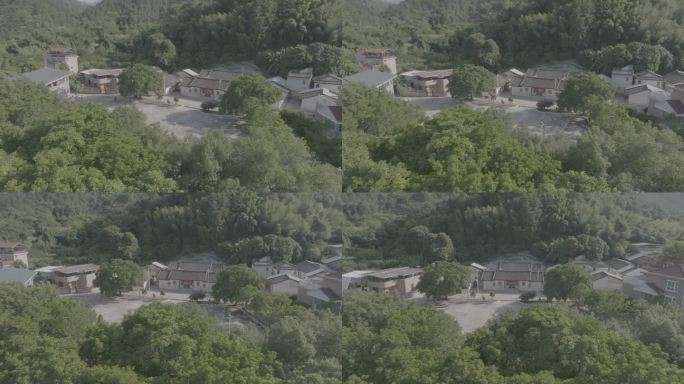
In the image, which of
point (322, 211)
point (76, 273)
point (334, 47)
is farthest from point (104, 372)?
point (334, 47)

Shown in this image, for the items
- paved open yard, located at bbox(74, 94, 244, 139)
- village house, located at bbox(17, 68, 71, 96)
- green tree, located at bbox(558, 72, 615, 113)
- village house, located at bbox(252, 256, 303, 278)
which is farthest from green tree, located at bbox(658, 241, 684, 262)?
village house, located at bbox(17, 68, 71, 96)

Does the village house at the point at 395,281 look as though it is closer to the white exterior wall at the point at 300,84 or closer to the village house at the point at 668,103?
the white exterior wall at the point at 300,84

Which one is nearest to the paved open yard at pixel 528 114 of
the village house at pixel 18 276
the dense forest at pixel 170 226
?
the dense forest at pixel 170 226

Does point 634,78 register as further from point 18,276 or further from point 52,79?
point 18,276

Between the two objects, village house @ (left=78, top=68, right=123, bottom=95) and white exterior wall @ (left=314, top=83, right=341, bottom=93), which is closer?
white exterior wall @ (left=314, top=83, right=341, bottom=93)

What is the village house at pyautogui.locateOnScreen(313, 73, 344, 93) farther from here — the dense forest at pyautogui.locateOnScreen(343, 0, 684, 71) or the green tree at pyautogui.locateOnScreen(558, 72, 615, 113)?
the green tree at pyautogui.locateOnScreen(558, 72, 615, 113)

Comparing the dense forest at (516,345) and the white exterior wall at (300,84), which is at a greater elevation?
the white exterior wall at (300,84)

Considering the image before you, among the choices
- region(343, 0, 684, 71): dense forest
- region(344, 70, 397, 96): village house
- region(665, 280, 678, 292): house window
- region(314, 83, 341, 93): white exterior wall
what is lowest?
region(665, 280, 678, 292): house window

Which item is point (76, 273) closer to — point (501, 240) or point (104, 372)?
point (104, 372)
